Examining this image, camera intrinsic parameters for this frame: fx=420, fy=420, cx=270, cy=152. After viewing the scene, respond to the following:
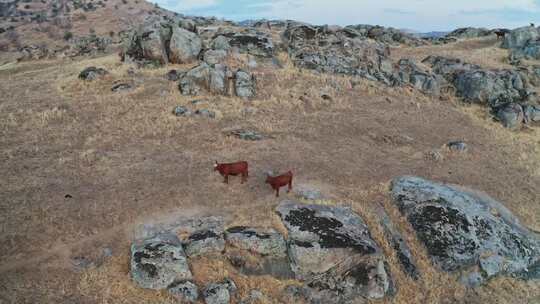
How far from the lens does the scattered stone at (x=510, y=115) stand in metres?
A: 34.7

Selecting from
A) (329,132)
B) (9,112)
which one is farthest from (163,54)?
(329,132)

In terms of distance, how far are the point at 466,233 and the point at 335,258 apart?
21.4 feet

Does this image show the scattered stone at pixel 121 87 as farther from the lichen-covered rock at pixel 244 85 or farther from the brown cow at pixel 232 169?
the brown cow at pixel 232 169

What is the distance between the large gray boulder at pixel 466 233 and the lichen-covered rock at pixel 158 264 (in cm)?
1029

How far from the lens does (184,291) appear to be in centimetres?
1373

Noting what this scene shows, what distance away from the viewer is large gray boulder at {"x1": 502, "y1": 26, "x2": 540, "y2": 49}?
51719 mm

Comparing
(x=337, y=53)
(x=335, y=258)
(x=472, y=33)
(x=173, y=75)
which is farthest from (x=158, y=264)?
(x=472, y=33)

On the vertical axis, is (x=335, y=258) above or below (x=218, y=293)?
above

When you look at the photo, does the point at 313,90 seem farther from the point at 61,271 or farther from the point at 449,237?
the point at 61,271

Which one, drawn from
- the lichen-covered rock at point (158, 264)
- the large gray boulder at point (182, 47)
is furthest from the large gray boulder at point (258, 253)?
the large gray boulder at point (182, 47)

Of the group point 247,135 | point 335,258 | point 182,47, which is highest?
point 182,47

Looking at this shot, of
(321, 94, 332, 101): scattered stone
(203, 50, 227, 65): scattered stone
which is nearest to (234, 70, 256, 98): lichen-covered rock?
(203, 50, 227, 65): scattered stone

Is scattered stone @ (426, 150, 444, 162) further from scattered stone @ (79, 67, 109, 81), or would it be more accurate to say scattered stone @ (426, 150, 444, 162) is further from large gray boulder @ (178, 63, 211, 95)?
scattered stone @ (79, 67, 109, 81)

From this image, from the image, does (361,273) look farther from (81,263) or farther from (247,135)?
(247,135)
